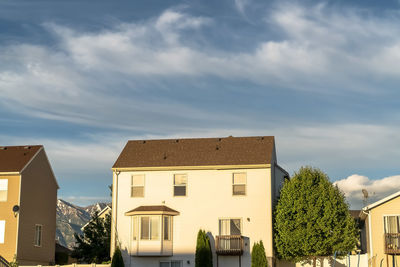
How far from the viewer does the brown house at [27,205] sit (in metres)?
48.5

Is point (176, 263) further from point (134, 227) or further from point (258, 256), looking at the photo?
point (258, 256)

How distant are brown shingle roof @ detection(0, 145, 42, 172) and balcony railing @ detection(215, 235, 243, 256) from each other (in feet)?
54.7

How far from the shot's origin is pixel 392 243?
145 ft

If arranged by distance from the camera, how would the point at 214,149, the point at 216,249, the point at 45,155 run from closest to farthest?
1. the point at 216,249
2. the point at 214,149
3. the point at 45,155

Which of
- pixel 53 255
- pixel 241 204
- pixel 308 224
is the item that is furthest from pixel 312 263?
pixel 53 255

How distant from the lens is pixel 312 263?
4712 cm

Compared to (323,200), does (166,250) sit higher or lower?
lower

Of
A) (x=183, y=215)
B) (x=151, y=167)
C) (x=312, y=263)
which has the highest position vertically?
(x=151, y=167)

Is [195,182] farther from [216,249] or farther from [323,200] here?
[323,200]

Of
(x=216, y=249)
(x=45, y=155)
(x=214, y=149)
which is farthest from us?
(x=45, y=155)

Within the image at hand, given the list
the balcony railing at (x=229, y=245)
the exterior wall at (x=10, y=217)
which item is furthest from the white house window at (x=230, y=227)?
the exterior wall at (x=10, y=217)

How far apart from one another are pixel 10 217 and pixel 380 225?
27.7 meters

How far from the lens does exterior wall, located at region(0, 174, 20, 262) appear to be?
48031 mm

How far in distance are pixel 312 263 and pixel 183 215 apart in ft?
33.8
